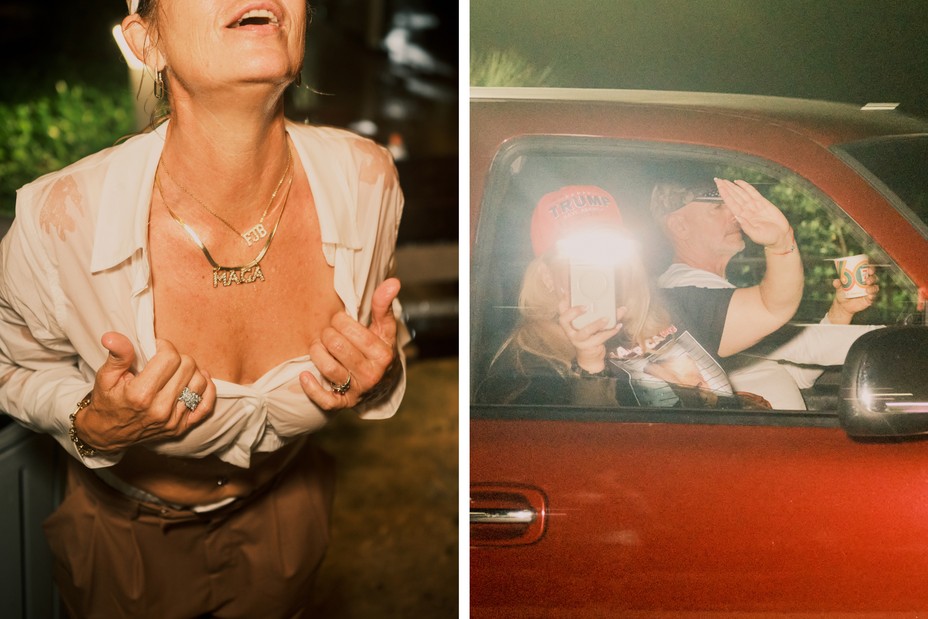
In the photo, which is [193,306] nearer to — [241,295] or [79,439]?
[241,295]

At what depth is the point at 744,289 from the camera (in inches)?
45.4

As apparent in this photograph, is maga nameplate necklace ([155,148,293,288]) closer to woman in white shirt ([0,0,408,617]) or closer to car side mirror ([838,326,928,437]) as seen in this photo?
woman in white shirt ([0,0,408,617])

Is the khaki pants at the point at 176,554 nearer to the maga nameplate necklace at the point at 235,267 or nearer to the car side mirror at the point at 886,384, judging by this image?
the maga nameplate necklace at the point at 235,267

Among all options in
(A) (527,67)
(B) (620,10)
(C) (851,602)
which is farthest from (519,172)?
(C) (851,602)

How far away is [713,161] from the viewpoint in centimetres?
115

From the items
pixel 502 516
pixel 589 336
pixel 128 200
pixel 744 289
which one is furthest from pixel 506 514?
pixel 128 200

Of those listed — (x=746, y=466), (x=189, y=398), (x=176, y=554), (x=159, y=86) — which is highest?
(x=159, y=86)

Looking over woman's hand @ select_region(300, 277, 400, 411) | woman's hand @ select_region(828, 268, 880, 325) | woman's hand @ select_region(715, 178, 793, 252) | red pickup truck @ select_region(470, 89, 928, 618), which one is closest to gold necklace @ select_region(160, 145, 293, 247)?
woman's hand @ select_region(300, 277, 400, 411)

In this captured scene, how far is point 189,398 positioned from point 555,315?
518 mm

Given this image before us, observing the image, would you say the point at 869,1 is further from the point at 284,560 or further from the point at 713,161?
the point at 284,560

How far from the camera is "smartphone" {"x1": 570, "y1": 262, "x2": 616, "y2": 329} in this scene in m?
1.15

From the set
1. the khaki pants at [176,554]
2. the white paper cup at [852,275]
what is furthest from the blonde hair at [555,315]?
the khaki pants at [176,554]

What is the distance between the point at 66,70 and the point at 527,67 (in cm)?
258

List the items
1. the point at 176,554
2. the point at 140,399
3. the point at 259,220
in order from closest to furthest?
the point at 140,399 → the point at 259,220 → the point at 176,554
